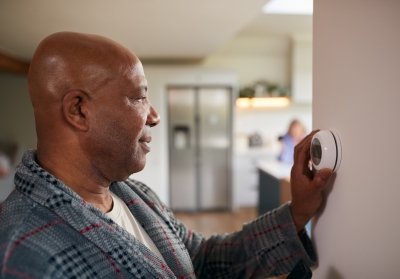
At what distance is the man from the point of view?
26.9 inches

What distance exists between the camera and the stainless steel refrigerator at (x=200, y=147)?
15.2 ft

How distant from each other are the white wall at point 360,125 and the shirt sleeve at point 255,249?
0.30 ft

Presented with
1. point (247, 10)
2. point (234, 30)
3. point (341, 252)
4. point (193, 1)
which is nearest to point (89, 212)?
point (341, 252)

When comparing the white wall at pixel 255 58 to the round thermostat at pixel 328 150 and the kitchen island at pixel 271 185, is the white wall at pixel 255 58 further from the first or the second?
the round thermostat at pixel 328 150

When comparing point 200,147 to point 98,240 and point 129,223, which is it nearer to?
point 129,223

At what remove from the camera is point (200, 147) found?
4.71 m

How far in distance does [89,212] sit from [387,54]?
2.22 ft

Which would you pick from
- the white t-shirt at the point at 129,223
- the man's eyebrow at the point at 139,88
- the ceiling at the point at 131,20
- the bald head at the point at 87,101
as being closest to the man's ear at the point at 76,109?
the bald head at the point at 87,101

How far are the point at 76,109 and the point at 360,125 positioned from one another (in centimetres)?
63

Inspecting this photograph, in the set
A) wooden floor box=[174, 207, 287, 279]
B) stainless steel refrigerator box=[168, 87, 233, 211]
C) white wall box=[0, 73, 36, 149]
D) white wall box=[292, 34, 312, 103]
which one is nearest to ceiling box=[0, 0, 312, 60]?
white wall box=[0, 73, 36, 149]

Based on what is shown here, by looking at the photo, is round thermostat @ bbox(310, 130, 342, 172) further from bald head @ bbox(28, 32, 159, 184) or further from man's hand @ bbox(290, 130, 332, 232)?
bald head @ bbox(28, 32, 159, 184)

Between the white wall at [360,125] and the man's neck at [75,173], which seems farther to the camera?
the man's neck at [75,173]

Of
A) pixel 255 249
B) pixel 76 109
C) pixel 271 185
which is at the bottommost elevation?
pixel 271 185

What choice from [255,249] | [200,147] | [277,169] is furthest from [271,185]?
[255,249]
